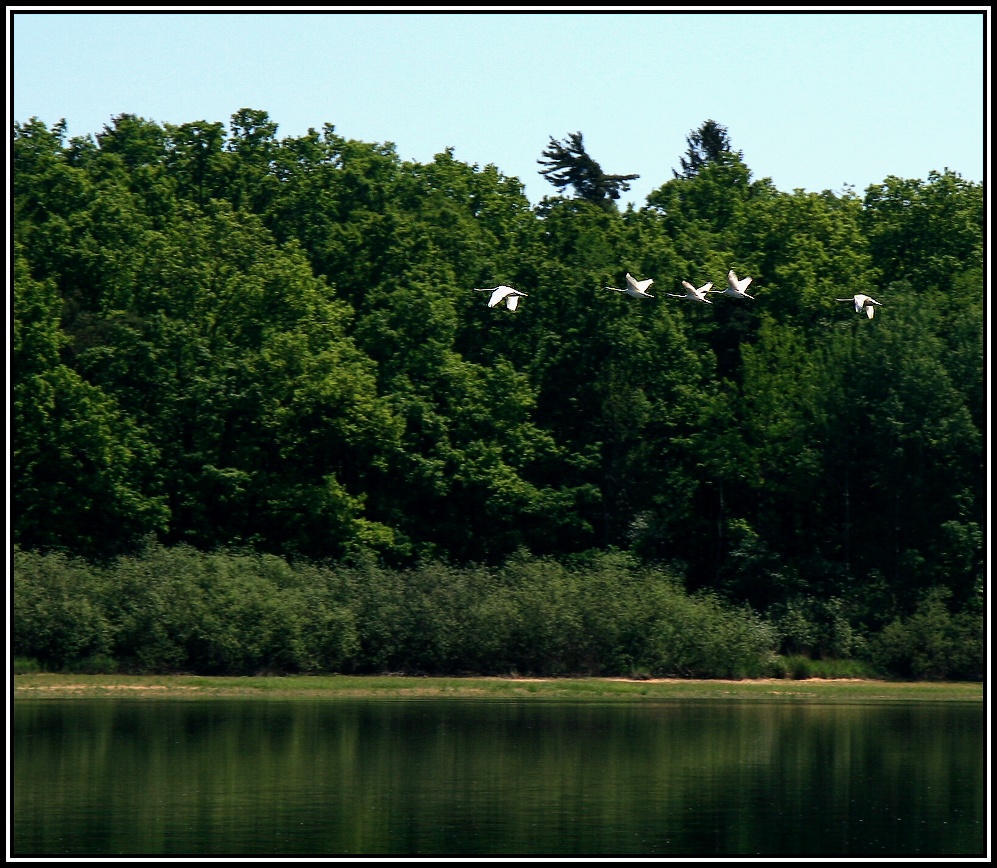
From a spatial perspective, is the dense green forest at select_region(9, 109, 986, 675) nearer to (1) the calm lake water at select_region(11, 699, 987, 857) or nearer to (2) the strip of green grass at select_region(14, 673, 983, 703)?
(2) the strip of green grass at select_region(14, 673, 983, 703)

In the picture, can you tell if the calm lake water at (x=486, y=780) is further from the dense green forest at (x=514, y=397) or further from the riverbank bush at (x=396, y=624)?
the dense green forest at (x=514, y=397)

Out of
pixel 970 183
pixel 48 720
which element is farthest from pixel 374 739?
pixel 970 183

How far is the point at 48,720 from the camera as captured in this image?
44.8 m

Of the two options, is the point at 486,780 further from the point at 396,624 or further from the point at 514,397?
the point at 514,397

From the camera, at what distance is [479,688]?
57.1 metres

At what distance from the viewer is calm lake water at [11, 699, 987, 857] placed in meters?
30.5

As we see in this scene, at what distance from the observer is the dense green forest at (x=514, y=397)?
6562cm

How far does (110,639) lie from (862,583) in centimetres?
2702

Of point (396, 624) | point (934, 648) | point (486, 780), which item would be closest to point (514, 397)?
point (396, 624)

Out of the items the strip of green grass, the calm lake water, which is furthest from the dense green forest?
the calm lake water

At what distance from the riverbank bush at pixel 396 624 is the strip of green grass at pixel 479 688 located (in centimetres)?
79

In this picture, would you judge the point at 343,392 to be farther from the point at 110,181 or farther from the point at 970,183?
the point at 970,183

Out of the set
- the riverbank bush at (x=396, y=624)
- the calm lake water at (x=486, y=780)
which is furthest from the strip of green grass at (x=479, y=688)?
the calm lake water at (x=486, y=780)

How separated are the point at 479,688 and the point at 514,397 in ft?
54.8
